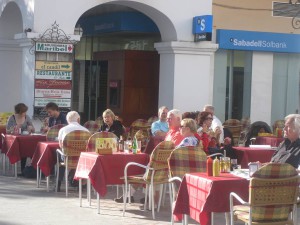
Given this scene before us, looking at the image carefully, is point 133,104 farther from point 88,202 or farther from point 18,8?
point 88,202

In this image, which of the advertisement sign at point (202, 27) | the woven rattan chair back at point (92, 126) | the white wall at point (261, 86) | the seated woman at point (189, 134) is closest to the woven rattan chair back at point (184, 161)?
the seated woman at point (189, 134)

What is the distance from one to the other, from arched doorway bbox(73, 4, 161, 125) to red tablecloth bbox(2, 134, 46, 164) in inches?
280

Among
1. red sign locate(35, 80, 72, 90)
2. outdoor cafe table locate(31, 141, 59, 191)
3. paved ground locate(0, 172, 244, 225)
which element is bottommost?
paved ground locate(0, 172, 244, 225)

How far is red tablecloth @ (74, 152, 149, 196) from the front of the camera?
11117 mm

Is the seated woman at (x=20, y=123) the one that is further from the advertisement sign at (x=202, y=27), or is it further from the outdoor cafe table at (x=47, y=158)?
the advertisement sign at (x=202, y=27)

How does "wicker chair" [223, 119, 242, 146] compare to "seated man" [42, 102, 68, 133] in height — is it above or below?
below

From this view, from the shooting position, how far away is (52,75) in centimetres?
1819

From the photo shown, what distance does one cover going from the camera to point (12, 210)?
36.9 ft

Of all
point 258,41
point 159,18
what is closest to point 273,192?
point 159,18

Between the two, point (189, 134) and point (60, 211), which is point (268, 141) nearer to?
point (189, 134)

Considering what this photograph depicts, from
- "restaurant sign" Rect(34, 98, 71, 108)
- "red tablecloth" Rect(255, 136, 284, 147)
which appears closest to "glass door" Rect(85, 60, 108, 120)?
"restaurant sign" Rect(34, 98, 71, 108)

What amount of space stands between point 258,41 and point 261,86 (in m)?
1.33

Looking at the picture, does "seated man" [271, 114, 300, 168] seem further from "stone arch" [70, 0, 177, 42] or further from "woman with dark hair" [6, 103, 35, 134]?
"stone arch" [70, 0, 177, 42]

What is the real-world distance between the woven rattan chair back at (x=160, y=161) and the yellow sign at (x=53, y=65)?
7634 mm
